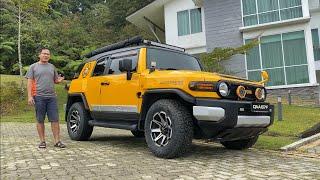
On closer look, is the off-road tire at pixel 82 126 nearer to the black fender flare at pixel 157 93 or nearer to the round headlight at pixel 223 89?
the black fender flare at pixel 157 93

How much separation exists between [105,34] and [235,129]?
30.1m

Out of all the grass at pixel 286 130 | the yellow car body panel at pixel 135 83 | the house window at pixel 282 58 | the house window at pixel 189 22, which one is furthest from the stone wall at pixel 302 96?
the yellow car body panel at pixel 135 83

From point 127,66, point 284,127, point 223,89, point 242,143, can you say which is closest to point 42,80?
point 127,66

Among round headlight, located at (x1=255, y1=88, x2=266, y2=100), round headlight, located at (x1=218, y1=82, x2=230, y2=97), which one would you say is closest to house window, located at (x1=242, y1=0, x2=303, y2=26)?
round headlight, located at (x1=255, y1=88, x2=266, y2=100)

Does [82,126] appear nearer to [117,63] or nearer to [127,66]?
[117,63]

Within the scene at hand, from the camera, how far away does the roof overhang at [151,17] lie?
984 inches

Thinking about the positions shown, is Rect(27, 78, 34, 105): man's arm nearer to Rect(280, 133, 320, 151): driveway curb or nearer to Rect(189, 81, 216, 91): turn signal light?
Rect(189, 81, 216, 91): turn signal light

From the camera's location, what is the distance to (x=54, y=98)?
771cm

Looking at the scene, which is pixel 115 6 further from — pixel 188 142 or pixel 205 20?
pixel 188 142

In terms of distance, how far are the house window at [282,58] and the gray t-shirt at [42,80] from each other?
14433 millimetres

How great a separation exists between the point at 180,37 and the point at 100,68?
53.2 feet

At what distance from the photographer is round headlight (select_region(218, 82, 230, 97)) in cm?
585

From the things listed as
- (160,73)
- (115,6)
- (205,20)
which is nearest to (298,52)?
(205,20)

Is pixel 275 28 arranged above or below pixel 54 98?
above
